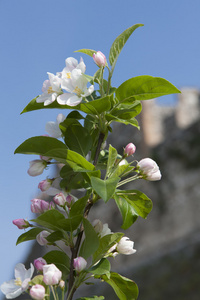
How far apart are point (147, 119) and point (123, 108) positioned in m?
17.8

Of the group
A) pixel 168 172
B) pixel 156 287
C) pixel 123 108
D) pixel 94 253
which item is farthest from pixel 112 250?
pixel 168 172

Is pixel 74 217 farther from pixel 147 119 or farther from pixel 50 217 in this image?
pixel 147 119

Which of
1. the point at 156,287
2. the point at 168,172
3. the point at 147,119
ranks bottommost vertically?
the point at 156,287

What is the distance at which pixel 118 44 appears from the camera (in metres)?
1.21

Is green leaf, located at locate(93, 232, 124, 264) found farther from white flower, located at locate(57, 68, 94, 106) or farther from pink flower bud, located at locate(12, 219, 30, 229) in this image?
white flower, located at locate(57, 68, 94, 106)

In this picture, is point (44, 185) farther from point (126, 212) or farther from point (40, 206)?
point (126, 212)

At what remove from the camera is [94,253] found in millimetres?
1142

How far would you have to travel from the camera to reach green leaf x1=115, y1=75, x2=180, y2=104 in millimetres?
1163

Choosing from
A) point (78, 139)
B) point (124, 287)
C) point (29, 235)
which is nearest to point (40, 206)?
point (29, 235)

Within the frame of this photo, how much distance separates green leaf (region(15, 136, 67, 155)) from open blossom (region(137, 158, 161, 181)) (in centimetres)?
23

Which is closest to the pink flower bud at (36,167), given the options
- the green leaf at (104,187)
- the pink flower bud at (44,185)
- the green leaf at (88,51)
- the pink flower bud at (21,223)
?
the pink flower bud at (44,185)

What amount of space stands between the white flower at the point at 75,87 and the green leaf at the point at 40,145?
0.11 meters

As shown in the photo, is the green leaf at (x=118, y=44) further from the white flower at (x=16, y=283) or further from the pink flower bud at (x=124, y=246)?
the white flower at (x=16, y=283)

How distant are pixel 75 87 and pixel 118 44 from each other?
183mm
